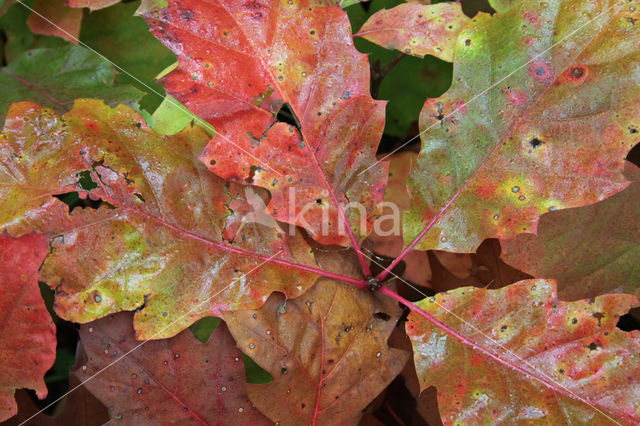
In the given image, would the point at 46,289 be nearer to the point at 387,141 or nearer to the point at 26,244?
the point at 26,244

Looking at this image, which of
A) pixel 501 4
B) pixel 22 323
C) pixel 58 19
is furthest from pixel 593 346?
pixel 58 19

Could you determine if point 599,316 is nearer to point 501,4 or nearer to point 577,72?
point 577,72

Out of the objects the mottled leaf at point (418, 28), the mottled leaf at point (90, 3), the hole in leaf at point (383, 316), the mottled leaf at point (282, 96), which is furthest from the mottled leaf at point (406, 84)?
the mottled leaf at point (90, 3)

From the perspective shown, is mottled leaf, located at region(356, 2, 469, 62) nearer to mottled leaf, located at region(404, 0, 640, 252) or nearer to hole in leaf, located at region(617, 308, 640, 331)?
mottled leaf, located at region(404, 0, 640, 252)

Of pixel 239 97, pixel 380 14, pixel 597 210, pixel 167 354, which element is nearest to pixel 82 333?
pixel 167 354

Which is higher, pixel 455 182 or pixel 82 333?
pixel 455 182
